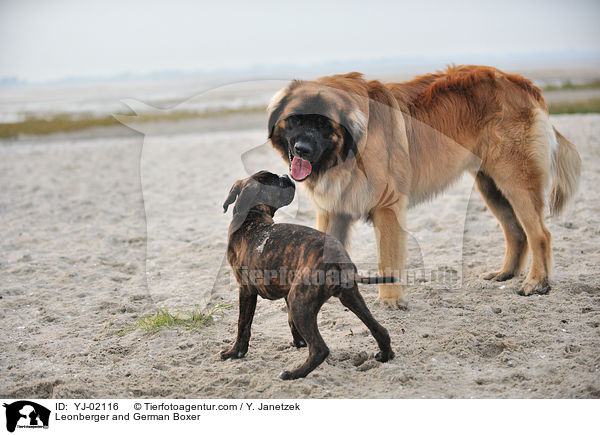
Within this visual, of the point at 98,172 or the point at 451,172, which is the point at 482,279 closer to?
the point at 451,172

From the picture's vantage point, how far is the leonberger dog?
12.2 ft

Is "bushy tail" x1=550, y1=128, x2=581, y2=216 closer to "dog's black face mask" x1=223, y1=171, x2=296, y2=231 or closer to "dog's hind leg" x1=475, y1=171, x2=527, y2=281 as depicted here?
"dog's hind leg" x1=475, y1=171, x2=527, y2=281

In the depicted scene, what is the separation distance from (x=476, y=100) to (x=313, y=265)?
7.72 feet

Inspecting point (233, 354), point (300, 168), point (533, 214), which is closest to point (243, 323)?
point (233, 354)

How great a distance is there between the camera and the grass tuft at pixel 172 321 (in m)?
3.72

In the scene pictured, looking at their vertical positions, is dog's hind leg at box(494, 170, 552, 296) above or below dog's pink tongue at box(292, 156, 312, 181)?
below

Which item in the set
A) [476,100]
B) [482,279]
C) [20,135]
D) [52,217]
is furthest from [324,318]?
[20,135]

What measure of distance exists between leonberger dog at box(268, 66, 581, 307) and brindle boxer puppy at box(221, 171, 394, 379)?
58 cm

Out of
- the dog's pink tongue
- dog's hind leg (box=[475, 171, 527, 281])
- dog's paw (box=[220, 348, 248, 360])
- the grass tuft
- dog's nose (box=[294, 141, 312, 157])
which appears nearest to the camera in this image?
dog's paw (box=[220, 348, 248, 360])

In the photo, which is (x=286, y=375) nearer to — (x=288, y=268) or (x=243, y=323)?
(x=243, y=323)

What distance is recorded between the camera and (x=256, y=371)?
10.1 feet

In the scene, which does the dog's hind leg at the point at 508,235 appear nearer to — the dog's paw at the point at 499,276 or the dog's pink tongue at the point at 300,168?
the dog's paw at the point at 499,276
